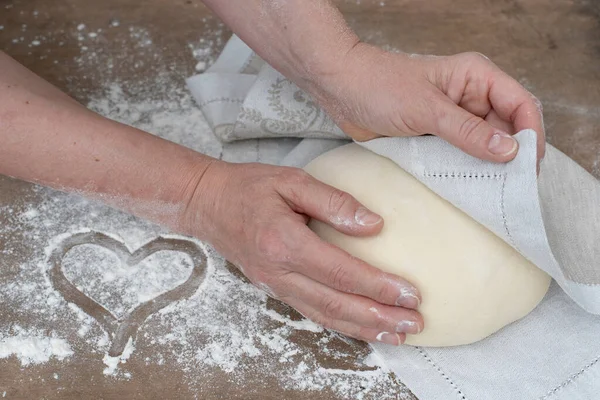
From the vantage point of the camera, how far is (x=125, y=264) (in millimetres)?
1293

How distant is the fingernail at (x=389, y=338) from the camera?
1.10 metres

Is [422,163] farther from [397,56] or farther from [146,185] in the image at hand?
[146,185]

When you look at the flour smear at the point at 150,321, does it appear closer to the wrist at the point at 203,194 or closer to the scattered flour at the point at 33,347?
the scattered flour at the point at 33,347

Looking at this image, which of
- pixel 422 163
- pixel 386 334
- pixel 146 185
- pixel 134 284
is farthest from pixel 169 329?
pixel 422 163

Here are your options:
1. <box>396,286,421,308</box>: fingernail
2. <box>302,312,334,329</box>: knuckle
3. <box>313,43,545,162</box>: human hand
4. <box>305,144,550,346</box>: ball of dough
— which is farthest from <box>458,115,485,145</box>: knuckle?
<box>302,312,334,329</box>: knuckle

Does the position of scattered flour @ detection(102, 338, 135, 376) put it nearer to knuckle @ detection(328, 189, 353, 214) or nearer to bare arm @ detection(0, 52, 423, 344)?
bare arm @ detection(0, 52, 423, 344)

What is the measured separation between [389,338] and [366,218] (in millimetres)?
199

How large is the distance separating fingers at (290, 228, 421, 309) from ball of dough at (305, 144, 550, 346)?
0.04 metres

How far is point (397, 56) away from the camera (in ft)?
3.84

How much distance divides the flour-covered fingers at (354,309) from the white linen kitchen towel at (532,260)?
4.6 inches

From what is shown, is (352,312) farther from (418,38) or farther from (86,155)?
(418,38)

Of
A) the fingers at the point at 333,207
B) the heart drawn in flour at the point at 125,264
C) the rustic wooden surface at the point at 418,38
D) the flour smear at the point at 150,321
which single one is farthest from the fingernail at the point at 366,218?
the rustic wooden surface at the point at 418,38

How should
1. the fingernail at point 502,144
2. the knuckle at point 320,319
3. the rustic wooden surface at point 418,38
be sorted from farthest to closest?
the rustic wooden surface at point 418,38, the knuckle at point 320,319, the fingernail at point 502,144

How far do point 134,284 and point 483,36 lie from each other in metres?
1.03
